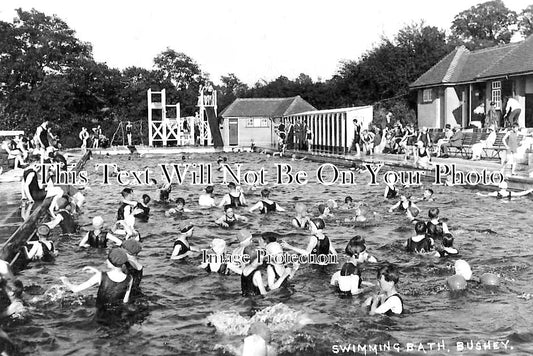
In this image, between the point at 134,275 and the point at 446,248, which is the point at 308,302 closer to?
the point at 134,275

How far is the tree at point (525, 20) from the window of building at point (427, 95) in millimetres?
35110

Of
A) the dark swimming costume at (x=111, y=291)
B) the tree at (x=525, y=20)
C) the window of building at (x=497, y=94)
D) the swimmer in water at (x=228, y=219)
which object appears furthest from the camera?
the tree at (x=525, y=20)

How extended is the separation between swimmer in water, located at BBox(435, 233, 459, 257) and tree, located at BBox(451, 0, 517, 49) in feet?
219

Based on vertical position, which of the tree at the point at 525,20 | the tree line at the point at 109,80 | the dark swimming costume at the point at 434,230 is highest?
the tree at the point at 525,20

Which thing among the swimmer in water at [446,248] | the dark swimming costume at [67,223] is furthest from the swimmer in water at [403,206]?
the dark swimming costume at [67,223]

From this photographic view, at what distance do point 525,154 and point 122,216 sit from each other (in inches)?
678

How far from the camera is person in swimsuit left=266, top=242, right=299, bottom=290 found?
10.3 meters

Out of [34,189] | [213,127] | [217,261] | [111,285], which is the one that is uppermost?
[213,127]

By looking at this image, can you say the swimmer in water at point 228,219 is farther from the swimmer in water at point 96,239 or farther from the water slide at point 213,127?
the water slide at point 213,127

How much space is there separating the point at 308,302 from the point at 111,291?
127 inches

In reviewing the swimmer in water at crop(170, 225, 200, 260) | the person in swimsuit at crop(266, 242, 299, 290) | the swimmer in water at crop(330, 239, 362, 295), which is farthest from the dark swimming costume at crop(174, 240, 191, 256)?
the swimmer in water at crop(330, 239, 362, 295)

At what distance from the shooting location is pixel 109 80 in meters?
62.8

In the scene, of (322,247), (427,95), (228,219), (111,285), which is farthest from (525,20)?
(111,285)

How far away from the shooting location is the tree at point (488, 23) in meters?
76.8
